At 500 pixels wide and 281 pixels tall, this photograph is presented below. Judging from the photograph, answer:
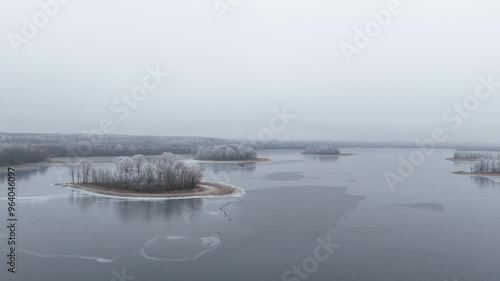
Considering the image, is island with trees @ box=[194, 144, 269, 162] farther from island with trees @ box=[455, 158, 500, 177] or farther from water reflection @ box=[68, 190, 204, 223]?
water reflection @ box=[68, 190, 204, 223]

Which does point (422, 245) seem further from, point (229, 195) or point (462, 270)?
point (229, 195)

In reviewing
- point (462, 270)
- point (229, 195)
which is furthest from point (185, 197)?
point (462, 270)

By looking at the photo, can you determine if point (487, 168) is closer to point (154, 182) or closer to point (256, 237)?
point (154, 182)

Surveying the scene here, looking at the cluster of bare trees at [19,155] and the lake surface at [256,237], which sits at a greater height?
the cluster of bare trees at [19,155]

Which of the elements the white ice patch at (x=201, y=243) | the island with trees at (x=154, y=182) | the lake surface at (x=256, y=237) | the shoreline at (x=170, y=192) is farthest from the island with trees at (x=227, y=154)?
the white ice patch at (x=201, y=243)

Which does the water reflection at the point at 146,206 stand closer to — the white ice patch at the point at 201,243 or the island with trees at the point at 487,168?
the white ice patch at the point at 201,243
